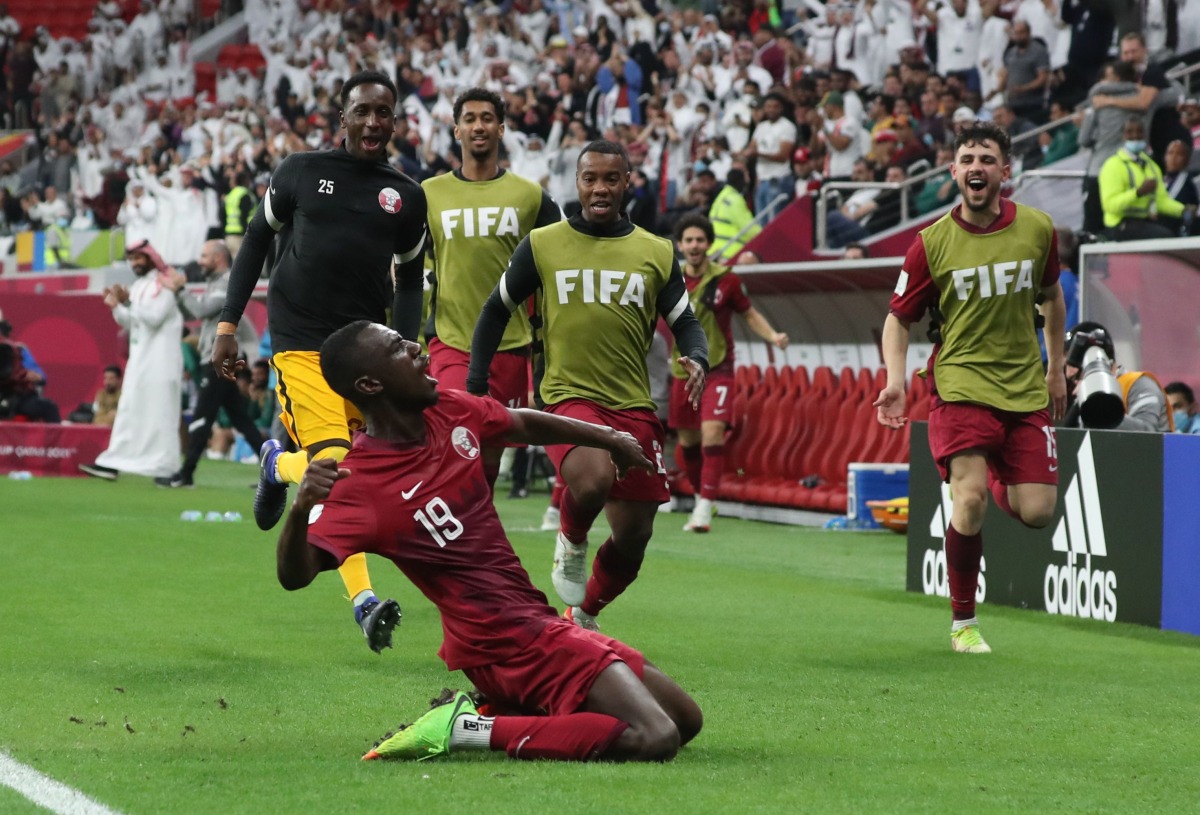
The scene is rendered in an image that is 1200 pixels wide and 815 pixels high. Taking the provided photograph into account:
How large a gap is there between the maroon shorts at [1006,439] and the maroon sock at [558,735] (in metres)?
3.61

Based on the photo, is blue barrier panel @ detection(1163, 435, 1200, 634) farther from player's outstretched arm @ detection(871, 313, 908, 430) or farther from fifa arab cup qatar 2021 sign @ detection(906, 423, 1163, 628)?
player's outstretched arm @ detection(871, 313, 908, 430)

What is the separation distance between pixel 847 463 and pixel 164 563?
7.23 m

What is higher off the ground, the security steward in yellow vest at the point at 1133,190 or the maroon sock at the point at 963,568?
the security steward in yellow vest at the point at 1133,190

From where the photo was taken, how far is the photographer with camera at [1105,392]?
10.5m

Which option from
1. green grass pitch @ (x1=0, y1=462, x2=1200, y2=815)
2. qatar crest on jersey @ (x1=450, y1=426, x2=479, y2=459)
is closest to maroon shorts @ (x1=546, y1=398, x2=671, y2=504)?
green grass pitch @ (x1=0, y1=462, x2=1200, y2=815)

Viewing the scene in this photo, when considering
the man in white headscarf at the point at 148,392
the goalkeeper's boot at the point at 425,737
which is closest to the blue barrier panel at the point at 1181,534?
the goalkeeper's boot at the point at 425,737

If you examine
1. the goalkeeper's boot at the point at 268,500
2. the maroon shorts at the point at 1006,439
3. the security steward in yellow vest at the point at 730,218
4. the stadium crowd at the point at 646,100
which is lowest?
the goalkeeper's boot at the point at 268,500

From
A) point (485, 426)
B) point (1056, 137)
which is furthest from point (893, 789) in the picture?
point (1056, 137)

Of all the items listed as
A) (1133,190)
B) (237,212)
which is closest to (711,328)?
(1133,190)

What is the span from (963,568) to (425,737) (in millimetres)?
4089

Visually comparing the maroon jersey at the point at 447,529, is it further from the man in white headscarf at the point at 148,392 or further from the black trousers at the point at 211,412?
the man in white headscarf at the point at 148,392

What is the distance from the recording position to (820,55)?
23719 mm

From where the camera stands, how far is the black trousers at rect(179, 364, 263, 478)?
17.6 meters

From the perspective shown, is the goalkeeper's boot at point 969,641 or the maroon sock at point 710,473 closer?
the goalkeeper's boot at point 969,641
